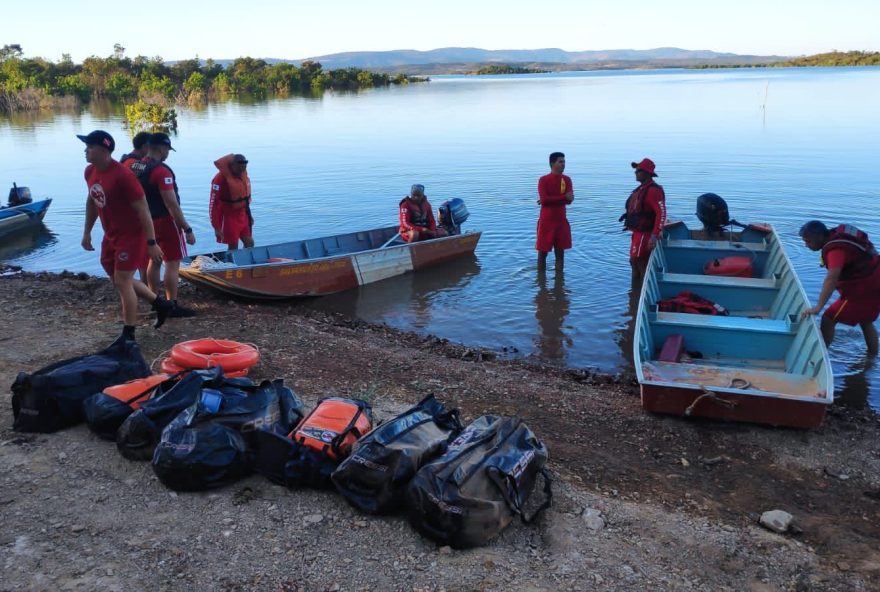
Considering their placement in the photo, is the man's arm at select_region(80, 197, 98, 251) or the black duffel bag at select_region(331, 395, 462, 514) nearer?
the black duffel bag at select_region(331, 395, 462, 514)

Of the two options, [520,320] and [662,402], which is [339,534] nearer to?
[662,402]

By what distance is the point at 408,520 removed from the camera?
3992mm

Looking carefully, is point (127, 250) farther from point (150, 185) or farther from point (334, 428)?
point (334, 428)

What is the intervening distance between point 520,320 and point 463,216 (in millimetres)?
3196

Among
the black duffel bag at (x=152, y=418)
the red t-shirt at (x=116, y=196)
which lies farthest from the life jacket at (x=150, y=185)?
the black duffel bag at (x=152, y=418)

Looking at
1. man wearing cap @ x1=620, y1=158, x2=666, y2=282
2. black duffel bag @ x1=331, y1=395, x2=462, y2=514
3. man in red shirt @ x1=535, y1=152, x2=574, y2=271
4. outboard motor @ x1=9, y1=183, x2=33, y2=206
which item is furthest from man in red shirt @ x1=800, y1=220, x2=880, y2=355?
outboard motor @ x1=9, y1=183, x2=33, y2=206

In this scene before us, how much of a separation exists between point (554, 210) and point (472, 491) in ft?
24.5

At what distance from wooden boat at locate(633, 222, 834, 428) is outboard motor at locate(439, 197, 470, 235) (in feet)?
11.4

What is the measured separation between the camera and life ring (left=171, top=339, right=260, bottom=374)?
5809 millimetres

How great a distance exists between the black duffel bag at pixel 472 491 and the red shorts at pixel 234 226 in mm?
6287

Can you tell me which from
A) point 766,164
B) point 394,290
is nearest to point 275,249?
point 394,290

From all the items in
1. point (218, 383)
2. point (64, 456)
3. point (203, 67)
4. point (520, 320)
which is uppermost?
point (203, 67)

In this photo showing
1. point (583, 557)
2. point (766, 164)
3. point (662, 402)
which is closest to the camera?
point (583, 557)

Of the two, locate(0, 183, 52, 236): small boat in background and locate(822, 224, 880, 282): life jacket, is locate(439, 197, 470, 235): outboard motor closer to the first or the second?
locate(822, 224, 880, 282): life jacket
